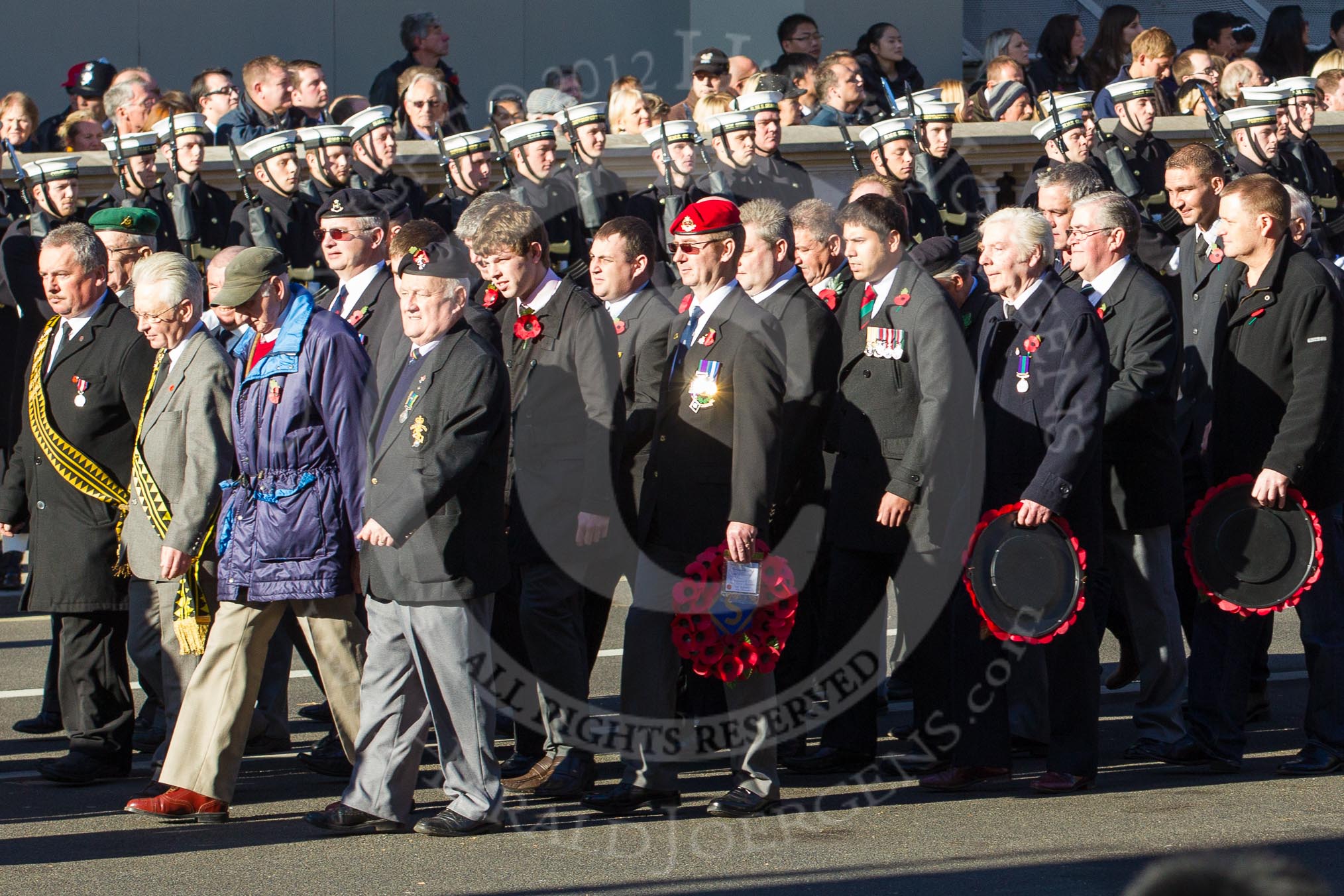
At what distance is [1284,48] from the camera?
614 inches

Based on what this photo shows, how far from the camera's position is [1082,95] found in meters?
12.0

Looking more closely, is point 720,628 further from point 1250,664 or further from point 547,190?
point 547,190

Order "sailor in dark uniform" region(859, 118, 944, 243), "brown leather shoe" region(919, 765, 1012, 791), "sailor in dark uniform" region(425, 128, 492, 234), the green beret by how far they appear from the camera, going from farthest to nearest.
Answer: "sailor in dark uniform" region(859, 118, 944, 243) → "sailor in dark uniform" region(425, 128, 492, 234) → the green beret → "brown leather shoe" region(919, 765, 1012, 791)

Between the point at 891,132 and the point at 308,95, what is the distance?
11.5ft

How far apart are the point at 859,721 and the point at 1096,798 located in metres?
0.84

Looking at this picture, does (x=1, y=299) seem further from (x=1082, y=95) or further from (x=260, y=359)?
(x=1082, y=95)

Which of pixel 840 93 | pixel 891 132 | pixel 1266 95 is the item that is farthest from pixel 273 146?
pixel 1266 95

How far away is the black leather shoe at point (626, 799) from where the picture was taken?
5.91 m

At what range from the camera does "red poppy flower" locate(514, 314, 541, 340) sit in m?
6.56

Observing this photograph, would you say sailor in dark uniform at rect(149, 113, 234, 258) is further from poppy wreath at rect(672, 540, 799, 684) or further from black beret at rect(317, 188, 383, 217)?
poppy wreath at rect(672, 540, 799, 684)

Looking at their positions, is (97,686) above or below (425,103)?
Result: below

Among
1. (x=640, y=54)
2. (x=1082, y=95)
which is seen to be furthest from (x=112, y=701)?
(x=640, y=54)

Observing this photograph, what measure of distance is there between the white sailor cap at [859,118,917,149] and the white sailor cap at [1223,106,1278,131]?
2011 mm

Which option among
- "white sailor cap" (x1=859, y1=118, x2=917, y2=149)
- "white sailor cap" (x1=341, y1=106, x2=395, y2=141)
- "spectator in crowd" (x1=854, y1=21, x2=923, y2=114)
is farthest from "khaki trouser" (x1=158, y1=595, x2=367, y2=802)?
"spectator in crowd" (x1=854, y1=21, x2=923, y2=114)
